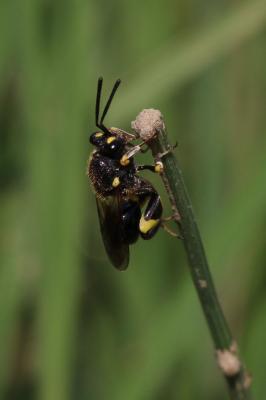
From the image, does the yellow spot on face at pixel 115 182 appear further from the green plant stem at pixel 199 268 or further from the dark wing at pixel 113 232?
the green plant stem at pixel 199 268

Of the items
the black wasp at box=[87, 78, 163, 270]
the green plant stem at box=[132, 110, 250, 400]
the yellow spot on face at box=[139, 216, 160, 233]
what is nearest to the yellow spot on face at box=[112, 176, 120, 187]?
the black wasp at box=[87, 78, 163, 270]

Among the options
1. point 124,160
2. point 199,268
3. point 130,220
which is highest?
point 124,160

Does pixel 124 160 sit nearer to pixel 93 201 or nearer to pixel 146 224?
pixel 146 224

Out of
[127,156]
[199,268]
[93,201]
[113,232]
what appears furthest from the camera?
[93,201]

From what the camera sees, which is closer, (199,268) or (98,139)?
(199,268)

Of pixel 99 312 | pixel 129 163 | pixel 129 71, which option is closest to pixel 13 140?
pixel 129 71

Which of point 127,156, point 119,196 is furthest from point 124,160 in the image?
point 119,196

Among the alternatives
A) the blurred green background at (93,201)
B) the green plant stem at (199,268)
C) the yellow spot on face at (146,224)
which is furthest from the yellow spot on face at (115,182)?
the green plant stem at (199,268)
